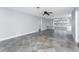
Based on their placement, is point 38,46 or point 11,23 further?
point 11,23

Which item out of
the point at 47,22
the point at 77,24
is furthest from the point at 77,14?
the point at 47,22

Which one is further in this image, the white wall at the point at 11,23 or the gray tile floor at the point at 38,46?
the white wall at the point at 11,23

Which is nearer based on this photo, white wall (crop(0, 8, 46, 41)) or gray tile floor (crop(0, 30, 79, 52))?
gray tile floor (crop(0, 30, 79, 52))

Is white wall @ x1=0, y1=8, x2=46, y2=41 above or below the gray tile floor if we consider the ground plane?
above

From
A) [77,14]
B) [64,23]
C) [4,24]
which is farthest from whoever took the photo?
[64,23]

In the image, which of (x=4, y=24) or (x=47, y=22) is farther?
(x=47, y=22)

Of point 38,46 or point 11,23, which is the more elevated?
point 11,23

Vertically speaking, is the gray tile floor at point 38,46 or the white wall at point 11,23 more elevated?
the white wall at point 11,23
